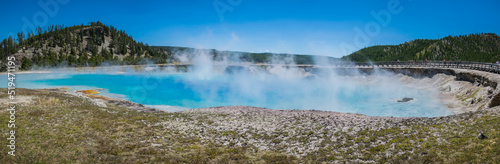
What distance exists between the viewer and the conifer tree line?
100525 mm

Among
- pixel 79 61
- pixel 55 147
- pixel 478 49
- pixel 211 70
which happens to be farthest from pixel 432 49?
pixel 79 61

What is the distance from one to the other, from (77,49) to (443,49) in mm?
156881

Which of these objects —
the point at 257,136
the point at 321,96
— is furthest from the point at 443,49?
the point at 257,136

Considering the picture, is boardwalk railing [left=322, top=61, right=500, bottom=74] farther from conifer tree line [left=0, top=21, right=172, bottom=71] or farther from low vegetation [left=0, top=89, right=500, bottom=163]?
conifer tree line [left=0, top=21, right=172, bottom=71]

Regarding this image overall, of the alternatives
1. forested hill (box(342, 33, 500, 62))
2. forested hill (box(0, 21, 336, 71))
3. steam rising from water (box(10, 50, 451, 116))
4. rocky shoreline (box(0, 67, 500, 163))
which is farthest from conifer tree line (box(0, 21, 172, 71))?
forested hill (box(342, 33, 500, 62))

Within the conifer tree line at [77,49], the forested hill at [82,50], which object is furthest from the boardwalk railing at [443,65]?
the conifer tree line at [77,49]

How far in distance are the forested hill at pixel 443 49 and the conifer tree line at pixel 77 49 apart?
333ft

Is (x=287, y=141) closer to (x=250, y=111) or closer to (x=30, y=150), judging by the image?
(x=250, y=111)

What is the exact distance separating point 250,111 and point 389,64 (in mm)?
55709

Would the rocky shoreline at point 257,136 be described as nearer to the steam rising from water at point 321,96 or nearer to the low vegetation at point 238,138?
the low vegetation at point 238,138

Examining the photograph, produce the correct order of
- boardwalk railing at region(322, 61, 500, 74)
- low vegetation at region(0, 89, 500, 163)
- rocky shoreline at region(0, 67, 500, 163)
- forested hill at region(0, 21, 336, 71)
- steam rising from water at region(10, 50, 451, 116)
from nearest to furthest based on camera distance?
low vegetation at region(0, 89, 500, 163) < rocky shoreline at region(0, 67, 500, 163) < steam rising from water at region(10, 50, 451, 116) < boardwalk railing at region(322, 61, 500, 74) < forested hill at region(0, 21, 336, 71)

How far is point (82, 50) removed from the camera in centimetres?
12206

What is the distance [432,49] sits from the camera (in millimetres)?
112312

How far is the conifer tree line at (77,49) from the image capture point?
10053 cm
